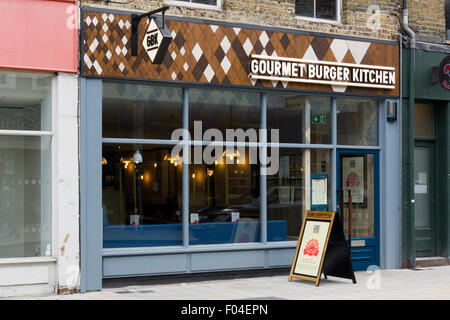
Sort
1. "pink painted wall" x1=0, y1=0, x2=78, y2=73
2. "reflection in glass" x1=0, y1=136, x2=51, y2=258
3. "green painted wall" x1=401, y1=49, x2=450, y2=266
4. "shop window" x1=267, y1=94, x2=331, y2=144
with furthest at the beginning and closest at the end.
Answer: "green painted wall" x1=401, y1=49, x2=450, y2=266, "shop window" x1=267, y1=94, x2=331, y2=144, "reflection in glass" x1=0, y1=136, x2=51, y2=258, "pink painted wall" x1=0, y1=0, x2=78, y2=73

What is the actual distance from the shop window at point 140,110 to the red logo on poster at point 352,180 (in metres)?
3.73

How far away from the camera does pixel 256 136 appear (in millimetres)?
12305

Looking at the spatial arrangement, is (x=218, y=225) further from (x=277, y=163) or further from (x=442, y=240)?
(x=442, y=240)

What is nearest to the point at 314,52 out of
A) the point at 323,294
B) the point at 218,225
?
the point at 218,225

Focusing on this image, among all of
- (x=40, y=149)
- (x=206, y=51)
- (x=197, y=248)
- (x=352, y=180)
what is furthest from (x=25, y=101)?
(x=352, y=180)

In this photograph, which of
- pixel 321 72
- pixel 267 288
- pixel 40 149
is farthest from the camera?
pixel 321 72

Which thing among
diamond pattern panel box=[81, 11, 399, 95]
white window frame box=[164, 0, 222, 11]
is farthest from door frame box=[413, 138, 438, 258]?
white window frame box=[164, 0, 222, 11]

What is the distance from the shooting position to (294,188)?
12.8m

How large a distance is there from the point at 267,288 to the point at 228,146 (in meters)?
2.57

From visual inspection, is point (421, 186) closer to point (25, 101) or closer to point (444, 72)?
point (444, 72)

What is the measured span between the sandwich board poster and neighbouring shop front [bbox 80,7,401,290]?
2.18 feet

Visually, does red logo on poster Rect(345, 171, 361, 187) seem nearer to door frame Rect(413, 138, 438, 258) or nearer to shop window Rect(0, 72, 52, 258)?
door frame Rect(413, 138, 438, 258)

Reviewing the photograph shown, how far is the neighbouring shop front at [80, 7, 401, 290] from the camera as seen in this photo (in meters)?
10.9
